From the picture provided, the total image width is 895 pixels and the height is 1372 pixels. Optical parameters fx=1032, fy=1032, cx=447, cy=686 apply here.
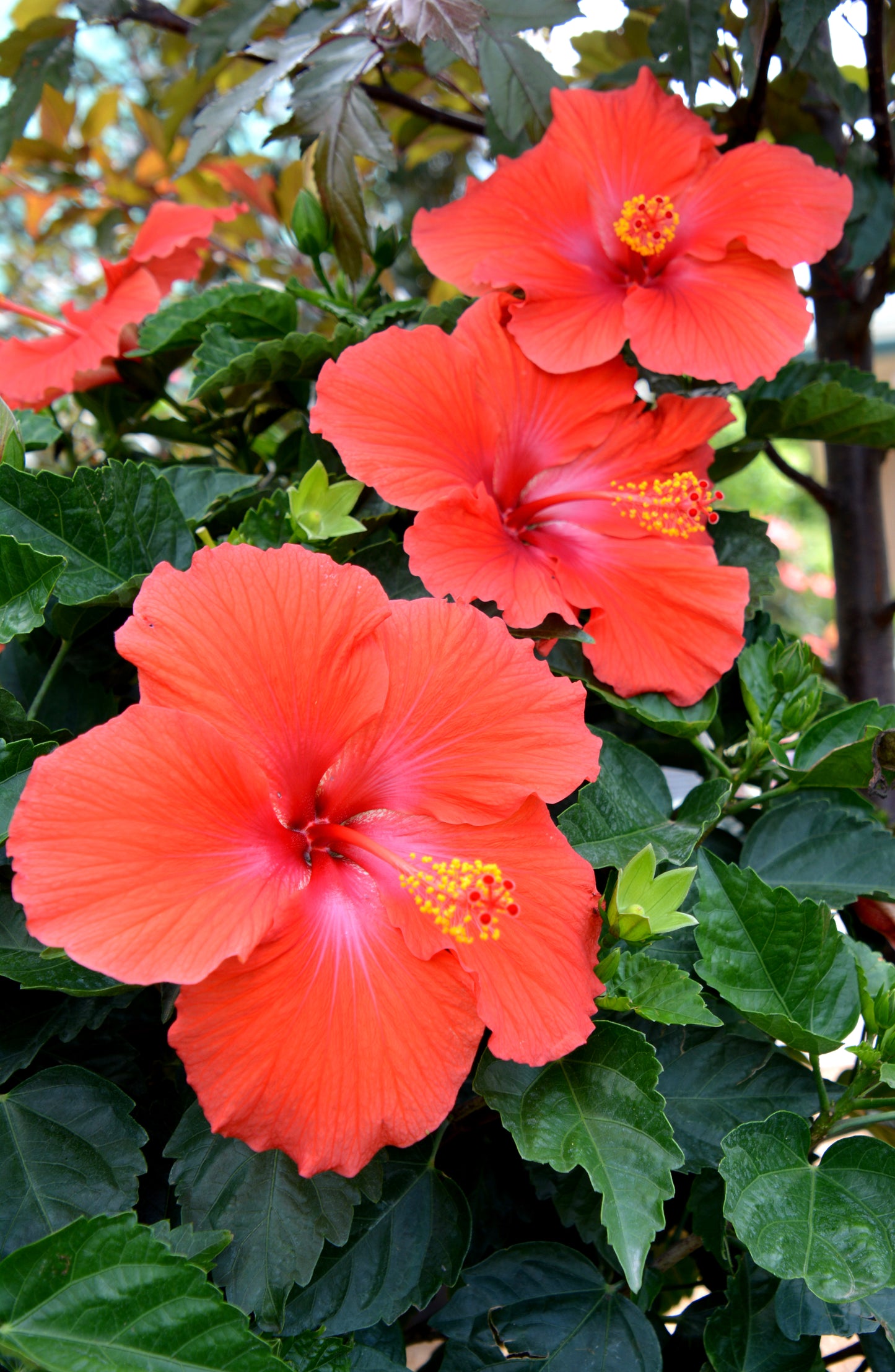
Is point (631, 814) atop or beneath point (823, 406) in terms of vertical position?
beneath

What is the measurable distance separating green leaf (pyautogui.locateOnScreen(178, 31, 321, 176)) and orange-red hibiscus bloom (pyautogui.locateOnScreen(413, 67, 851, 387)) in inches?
9.4

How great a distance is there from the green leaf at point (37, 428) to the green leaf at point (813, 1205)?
2.73ft

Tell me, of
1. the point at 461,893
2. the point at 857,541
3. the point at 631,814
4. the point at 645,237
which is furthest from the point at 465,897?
the point at 857,541

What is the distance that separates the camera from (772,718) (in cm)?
90

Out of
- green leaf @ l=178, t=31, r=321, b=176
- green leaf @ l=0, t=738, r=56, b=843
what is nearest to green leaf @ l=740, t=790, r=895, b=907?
green leaf @ l=0, t=738, r=56, b=843

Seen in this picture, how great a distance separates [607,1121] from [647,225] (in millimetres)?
724

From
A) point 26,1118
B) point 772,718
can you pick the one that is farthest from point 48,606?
point 772,718

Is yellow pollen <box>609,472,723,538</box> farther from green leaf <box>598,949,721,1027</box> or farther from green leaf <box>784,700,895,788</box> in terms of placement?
green leaf <box>598,949,721,1027</box>

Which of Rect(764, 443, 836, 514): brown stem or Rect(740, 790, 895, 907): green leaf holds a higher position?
Rect(764, 443, 836, 514): brown stem

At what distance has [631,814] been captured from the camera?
0.79 metres

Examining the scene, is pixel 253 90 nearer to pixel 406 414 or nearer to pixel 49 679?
pixel 406 414

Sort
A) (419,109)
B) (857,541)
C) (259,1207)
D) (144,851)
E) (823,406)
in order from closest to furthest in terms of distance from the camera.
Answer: (144,851), (259,1207), (823,406), (419,109), (857,541)

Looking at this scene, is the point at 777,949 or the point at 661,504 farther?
the point at 661,504

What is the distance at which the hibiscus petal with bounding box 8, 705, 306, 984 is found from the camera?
0.53 meters
